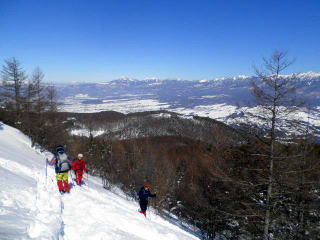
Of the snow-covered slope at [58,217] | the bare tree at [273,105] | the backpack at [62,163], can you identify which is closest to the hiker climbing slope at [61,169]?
the backpack at [62,163]

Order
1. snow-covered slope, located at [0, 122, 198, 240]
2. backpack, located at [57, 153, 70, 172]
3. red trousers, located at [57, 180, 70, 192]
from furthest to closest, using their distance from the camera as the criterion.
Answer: backpack, located at [57, 153, 70, 172], red trousers, located at [57, 180, 70, 192], snow-covered slope, located at [0, 122, 198, 240]

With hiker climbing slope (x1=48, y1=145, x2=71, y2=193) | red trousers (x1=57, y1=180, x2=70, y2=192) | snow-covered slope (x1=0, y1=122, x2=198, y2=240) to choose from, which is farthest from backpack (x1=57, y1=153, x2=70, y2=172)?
snow-covered slope (x1=0, y1=122, x2=198, y2=240)

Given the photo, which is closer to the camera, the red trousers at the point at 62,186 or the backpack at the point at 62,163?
the red trousers at the point at 62,186

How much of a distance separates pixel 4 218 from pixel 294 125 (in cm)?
1099

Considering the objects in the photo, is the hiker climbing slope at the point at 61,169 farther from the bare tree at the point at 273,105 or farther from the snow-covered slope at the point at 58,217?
the bare tree at the point at 273,105

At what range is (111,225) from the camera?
7.48 m

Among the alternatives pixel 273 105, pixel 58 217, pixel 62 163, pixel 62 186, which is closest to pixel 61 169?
pixel 62 163

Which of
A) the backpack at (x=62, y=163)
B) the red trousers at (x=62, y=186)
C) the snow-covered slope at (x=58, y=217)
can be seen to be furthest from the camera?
the backpack at (x=62, y=163)

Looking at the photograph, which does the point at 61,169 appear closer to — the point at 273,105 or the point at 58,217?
the point at 58,217

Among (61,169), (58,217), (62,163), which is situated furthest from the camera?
(62,163)

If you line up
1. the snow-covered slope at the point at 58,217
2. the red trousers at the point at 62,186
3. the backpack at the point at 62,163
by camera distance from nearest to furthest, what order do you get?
the snow-covered slope at the point at 58,217, the red trousers at the point at 62,186, the backpack at the point at 62,163

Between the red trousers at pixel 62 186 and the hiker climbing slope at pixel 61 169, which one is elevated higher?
the hiker climbing slope at pixel 61 169

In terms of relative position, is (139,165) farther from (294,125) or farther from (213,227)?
(294,125)

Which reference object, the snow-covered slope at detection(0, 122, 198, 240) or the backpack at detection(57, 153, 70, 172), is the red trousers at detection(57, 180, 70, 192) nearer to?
the snow-covered slope at detection(0, 122, 198, 240)
